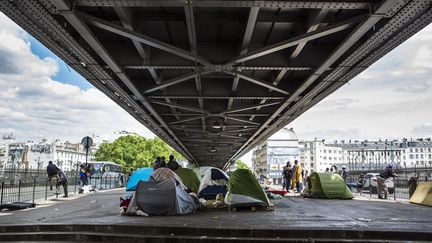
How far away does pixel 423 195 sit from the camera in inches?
601

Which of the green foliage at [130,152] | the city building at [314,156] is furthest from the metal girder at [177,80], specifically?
the city building at [314,156]

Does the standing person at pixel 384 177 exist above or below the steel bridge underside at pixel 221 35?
below

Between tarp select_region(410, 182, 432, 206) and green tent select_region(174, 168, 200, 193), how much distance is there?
31.0 feet

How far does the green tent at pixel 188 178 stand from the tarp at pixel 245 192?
5555mm

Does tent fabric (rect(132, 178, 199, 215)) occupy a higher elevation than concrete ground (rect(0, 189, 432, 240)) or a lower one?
higher

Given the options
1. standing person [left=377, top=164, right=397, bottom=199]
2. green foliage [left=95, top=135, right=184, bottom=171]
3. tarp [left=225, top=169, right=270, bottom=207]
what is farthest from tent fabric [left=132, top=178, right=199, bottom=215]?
green foliage [left=95, top=135, right=184, bottom=171]

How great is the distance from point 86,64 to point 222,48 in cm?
431

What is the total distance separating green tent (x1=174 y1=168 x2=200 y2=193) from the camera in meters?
17.9

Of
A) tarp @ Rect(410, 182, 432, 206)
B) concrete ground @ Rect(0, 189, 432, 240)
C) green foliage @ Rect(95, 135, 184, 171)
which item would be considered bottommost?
concrete ground @ Rect(0, 189, 432, 240)

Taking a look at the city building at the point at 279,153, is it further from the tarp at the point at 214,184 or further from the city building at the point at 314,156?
the city building at the point at 314,156

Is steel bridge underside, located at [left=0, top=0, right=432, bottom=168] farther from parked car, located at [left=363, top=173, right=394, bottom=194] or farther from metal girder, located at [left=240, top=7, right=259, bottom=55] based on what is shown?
parked car, located at [left=363, top=173, right=394, bottom=194]

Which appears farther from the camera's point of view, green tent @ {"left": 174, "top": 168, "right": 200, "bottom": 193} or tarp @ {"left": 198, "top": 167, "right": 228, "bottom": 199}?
green tent @ {"left": 174, "top": 168, "right": 200, "bottom": 193}

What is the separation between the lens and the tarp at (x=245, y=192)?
12.3 meters

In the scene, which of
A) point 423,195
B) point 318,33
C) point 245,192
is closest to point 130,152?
point 423,195
